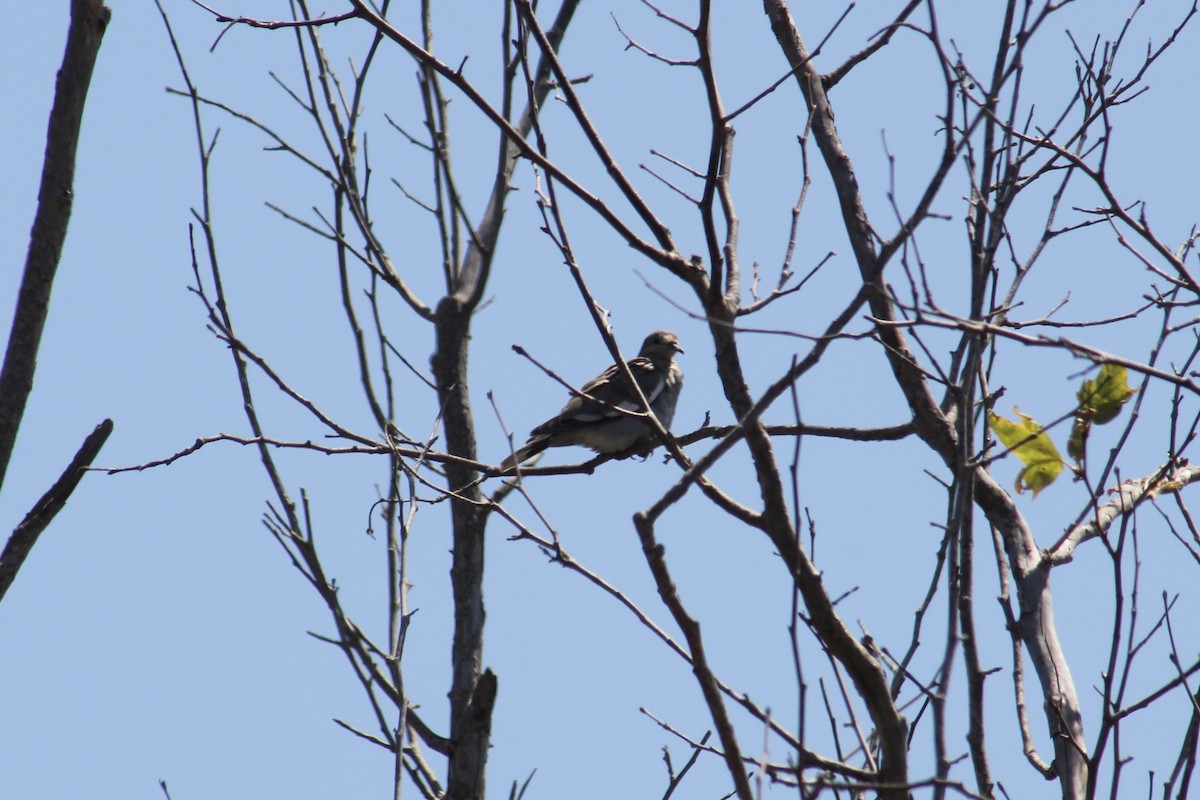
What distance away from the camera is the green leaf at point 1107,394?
3887mm

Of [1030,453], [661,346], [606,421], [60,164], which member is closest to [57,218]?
[60,164]

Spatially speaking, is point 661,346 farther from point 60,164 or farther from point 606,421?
point 60,164

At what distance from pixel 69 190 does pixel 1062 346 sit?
2.53 m

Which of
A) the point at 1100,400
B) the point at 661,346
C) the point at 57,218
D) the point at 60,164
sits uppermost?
the point at 661,346

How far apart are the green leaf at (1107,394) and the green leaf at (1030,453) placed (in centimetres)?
16

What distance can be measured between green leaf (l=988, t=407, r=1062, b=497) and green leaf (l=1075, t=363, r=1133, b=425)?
0.16 m

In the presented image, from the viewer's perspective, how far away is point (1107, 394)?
3.93 m

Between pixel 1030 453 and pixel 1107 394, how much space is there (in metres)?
0.29

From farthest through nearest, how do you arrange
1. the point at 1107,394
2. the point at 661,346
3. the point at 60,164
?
the point at 661,346 → the point at 1107,394 → the point at 60,164

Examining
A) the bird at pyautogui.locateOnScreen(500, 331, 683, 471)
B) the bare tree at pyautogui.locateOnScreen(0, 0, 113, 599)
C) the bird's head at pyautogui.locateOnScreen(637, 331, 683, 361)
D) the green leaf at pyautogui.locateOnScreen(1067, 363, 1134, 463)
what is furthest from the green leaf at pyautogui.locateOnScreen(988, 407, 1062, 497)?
the bird's head at pyautogui.locateOnScreen(637, 331, 683, 361)

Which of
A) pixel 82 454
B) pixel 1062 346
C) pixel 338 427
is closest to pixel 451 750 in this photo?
pixel 338 427

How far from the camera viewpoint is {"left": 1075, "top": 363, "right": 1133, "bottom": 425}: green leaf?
12.8 ft

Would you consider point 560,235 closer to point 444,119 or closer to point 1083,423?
point 1083,423

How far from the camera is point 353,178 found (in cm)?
586
